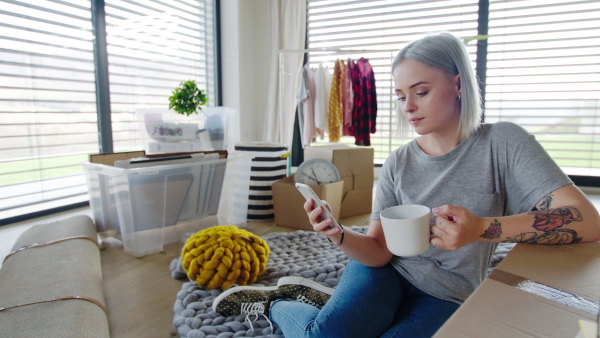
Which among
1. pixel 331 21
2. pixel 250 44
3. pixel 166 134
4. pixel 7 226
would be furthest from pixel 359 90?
pixel 7 226

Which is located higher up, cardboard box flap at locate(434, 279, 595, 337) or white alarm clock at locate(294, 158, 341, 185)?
cardboard box flap at locate(434, 279, 595, 337)

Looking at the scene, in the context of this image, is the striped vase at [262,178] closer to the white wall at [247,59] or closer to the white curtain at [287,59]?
the white curtain at [287,59]

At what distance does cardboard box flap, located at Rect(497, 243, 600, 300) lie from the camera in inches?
20.0

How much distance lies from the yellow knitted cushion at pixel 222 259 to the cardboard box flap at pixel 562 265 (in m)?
1.00

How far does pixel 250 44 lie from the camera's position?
12.5 feet

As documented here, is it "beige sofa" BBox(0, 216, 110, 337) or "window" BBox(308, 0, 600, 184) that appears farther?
"window" BBox(308, 0, 600, 184)

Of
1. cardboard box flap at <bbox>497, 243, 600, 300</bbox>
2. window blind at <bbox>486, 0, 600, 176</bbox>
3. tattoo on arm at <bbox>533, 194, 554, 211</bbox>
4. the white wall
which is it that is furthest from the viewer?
the white wall

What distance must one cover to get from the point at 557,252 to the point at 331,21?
11.6ft

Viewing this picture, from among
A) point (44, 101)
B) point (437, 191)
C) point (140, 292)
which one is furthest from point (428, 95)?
point (44, 101)

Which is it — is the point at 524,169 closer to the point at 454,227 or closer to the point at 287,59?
the point at 454,227

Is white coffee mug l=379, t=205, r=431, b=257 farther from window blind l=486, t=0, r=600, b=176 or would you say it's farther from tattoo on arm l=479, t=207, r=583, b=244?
window blind l=486, t=0, r=600, b=176

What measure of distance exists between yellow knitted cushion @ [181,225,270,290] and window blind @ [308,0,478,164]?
2014 millimetres

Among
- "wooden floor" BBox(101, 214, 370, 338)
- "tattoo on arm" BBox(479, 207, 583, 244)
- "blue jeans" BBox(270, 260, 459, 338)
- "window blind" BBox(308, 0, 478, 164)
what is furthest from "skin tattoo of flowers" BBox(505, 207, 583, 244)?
"window blind" BBox(308, 0, 478, 164)

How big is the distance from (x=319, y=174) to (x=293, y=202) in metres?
0.22
